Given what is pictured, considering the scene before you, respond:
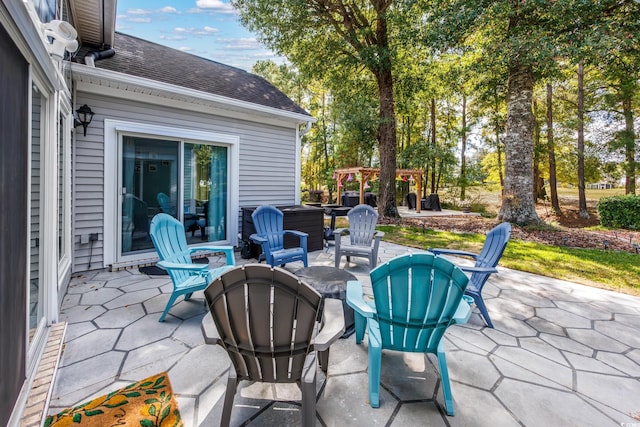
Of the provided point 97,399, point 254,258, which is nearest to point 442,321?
point 97,399

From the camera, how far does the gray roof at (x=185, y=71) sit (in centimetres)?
470

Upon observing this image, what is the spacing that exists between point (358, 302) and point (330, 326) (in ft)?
1.23

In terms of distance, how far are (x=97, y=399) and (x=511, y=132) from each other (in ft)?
29.5

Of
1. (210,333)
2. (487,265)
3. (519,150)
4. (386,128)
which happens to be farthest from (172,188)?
(519,150)

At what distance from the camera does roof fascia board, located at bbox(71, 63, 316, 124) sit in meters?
3.81

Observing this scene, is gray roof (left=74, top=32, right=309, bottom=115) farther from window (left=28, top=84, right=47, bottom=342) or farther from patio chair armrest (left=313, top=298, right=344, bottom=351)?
patio chair armrest (left=313, top=298, right=344, bottom=351)

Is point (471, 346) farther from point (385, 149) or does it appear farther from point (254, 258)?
point (385, 149)

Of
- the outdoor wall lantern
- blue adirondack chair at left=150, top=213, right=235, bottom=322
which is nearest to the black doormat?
blue adirondack chair at left=150, top=213, right=235, bottom=322

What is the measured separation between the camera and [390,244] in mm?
6336

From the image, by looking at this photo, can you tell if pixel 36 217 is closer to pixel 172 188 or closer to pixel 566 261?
pixel 172 188

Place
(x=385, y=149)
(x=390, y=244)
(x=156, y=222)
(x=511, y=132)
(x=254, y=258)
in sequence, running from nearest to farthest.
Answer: (x=156, y=222) → (x=254, y=258) → (x=390, y=244) → (x=511, y=132) → (x=385, y=149)

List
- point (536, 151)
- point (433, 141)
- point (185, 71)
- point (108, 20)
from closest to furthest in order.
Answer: point (108, 20), point (185, 71), point (536, 151), point (433, 141)

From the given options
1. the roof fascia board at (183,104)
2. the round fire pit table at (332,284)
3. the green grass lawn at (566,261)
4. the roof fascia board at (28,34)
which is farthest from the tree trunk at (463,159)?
the roof fascia board at (28,34)

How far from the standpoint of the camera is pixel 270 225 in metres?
4.42
